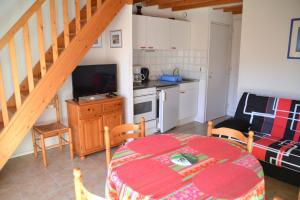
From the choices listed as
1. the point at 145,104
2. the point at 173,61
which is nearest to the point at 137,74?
the point at 145,104

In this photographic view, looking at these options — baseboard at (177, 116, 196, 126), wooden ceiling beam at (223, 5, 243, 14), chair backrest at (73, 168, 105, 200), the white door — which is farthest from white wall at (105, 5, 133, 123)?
chair backrest at (73, 168, 105, 200)

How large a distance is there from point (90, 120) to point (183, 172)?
2102 mm

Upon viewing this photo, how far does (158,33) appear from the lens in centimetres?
438

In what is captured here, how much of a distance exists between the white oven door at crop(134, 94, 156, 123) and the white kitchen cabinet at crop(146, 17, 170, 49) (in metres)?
0.96

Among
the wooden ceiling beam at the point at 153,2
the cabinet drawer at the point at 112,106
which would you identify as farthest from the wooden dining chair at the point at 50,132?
the wooden ceiling beam at the point at 153,2

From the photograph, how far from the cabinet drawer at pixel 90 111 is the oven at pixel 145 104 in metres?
0.67

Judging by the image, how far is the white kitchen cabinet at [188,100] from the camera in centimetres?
467

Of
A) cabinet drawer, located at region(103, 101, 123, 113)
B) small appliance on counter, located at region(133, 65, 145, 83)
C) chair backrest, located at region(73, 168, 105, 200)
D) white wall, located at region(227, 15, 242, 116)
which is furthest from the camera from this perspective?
white wall, located at region(227, 15, 242, 116)

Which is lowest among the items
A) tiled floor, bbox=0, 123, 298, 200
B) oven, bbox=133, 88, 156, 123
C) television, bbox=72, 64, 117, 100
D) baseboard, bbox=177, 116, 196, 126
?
tiled floor, bbox=0, 123, 298, 200

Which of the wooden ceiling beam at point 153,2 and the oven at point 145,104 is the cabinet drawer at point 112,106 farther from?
the wooden ceiling beam at point 153,2

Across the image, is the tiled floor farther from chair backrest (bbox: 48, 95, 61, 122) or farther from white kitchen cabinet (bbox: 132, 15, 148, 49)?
white kitchen cabinet (bbox: 132, 15, 148, 49)

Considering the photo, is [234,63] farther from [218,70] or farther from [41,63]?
[41,63]

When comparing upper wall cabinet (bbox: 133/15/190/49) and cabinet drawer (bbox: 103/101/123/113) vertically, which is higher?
upper wall cabinet (bbox: 133/15/190/49)

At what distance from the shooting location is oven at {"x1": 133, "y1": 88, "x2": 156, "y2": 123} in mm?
3915
